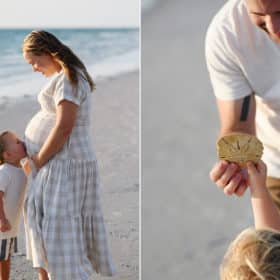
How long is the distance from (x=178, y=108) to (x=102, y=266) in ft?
2.42

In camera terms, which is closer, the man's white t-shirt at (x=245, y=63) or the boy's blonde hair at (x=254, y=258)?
the boy's blonde hair at (x=254, y=258)

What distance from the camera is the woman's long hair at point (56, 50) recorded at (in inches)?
116

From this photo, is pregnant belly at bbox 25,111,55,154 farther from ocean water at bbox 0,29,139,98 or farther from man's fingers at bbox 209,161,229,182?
man's fingers at bbox 209,161,229,182

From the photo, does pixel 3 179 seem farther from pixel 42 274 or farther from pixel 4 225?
pixel 42 274

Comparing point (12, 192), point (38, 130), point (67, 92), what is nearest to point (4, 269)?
point (12, 192)

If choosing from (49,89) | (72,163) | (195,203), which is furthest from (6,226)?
(195,203)

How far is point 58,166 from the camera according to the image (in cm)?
295

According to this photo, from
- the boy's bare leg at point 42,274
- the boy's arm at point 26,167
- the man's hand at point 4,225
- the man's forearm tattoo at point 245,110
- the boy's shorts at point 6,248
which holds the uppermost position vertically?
the man's forearm tattoo at point 245,110

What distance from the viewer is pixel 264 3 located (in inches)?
71.2

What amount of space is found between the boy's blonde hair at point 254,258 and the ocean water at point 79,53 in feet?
5.96

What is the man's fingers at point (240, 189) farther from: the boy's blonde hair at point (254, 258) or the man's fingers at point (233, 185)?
the boy's blonde hair at point (254, 258)

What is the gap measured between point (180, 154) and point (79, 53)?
605 mm

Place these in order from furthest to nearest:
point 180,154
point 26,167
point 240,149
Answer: point 180,154
point 26,167
point 240,149

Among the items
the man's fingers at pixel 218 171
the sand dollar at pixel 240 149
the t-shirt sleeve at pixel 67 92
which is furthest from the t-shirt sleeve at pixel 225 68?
the t-shirt sleeve at pixel 67 92
